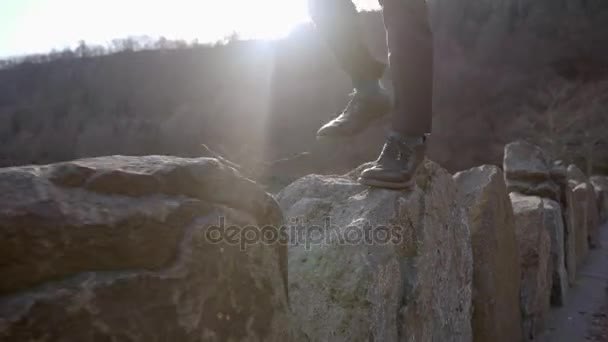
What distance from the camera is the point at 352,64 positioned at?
1658mm

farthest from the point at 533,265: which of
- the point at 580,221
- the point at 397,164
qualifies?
the point at 580,221

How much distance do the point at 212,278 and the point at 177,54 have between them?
51.3 metres

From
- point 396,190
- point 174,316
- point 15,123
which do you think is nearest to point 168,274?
point 174,316

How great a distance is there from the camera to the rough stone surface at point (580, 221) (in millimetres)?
4215

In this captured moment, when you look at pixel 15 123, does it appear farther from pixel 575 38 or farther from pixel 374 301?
pixel 374 301

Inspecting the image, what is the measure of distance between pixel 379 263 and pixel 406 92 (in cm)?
54

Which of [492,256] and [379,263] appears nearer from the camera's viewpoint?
[379,263]

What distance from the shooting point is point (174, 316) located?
630mm

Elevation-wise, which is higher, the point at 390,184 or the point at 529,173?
the point at 529,173

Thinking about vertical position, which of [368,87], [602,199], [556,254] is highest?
[602,199]

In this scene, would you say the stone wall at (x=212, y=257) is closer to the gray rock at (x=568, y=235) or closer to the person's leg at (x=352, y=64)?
the person's leg at (x=352, y=64)

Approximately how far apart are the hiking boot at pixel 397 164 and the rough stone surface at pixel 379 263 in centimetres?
3

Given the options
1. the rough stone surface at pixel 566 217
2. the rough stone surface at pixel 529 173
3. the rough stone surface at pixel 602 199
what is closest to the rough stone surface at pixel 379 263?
the rough stone surface at pixel 529 173

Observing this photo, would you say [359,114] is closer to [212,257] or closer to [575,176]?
[212,257]
